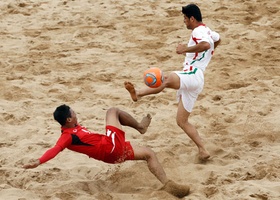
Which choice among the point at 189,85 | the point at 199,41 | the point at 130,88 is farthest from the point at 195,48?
the point at 130,88

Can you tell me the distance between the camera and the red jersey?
19.5ft

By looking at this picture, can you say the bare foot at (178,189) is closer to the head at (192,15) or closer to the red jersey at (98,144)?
the red jersey at (98,144)

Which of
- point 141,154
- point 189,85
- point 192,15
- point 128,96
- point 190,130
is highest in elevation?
point 192,15

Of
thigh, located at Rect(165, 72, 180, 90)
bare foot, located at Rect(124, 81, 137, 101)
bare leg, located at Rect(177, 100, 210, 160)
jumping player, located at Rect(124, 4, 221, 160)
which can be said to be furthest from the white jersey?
bare foot, located at Rect(124, 81, 137, 101)

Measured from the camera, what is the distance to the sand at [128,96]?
629cm

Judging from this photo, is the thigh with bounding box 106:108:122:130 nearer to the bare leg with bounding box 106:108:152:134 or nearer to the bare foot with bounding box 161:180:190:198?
the bare leg with bounding box 106:108:152:134

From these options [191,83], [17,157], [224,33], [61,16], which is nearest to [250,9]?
[224,33]

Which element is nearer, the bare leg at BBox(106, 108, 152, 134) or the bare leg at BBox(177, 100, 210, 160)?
the bare leg at BBox(106, 108, 152, 134)

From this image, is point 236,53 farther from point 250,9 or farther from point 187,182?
point 187,182

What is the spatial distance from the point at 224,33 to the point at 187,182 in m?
4.70

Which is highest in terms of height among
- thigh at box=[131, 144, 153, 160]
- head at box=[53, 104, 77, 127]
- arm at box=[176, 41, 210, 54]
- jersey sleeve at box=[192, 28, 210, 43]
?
jersey sleeve at box=[192, 28, 210, 43]

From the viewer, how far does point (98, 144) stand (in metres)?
6.04

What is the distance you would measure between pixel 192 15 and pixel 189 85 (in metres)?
0.74

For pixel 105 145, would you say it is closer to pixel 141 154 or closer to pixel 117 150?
pixel 117 150
